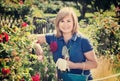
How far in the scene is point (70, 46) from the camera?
4152 mm

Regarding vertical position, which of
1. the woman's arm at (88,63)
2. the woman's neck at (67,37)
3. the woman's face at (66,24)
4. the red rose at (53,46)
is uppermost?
the woman's face at (66,24)

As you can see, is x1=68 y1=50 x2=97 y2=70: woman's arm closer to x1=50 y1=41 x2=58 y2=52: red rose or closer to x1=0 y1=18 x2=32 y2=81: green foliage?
x1=50 y1=41 x2=58 y2=52: red rose

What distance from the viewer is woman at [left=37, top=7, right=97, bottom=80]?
4.04 m

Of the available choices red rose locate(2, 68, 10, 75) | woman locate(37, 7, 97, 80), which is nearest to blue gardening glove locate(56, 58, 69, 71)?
woman locate(37, 7, 97, 80)

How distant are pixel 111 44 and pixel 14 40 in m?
4.17

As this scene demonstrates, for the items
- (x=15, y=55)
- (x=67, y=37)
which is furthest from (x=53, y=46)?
(x=15, y=55)

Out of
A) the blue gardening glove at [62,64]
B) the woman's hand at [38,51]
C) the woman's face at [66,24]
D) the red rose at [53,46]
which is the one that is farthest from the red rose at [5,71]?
the woman's face at [66,24]

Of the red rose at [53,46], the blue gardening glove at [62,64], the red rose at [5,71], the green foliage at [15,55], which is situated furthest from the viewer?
the red rose at [53,46]

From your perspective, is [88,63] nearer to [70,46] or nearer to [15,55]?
[70,46]

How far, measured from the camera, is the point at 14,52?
141 inches

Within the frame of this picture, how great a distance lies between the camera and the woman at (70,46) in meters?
4.04

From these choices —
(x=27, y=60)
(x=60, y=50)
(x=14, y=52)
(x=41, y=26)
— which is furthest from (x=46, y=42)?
(x=41, y=26)

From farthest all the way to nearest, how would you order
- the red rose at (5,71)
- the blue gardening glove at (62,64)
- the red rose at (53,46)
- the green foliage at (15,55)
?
the red rose at (53,46)
the blue gardening glove at (62,64)
the green foliage at (15,55)
the red rose at (5,71)

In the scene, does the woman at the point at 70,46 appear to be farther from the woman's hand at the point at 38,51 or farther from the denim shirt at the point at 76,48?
the woman's hand at the point at 38,51
